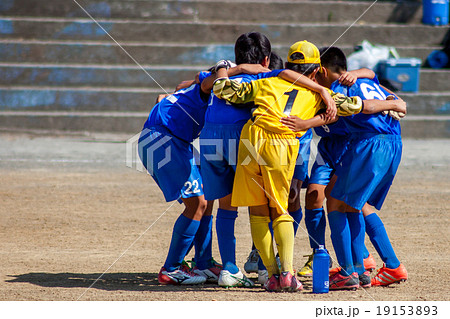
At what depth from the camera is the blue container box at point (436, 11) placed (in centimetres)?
1744

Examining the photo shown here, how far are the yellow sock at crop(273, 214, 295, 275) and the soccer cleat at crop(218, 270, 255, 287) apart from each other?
18.4 inches

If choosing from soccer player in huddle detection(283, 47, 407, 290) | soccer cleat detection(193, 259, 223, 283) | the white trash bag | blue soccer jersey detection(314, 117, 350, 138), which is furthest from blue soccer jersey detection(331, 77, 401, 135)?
the white trash bag

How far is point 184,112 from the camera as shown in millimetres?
5578

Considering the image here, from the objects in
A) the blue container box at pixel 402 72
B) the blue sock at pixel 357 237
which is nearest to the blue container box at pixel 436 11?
the blue container box at pixel 402 72

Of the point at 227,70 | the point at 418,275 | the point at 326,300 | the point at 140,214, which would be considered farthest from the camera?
the point at 140,214

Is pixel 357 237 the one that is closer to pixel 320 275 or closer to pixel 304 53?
pixel 320 275

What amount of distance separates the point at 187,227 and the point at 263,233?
71 cm

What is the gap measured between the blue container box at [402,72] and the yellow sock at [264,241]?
437 inches

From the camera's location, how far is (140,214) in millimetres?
8359

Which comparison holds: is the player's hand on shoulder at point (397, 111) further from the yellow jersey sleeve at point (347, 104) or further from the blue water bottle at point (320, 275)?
the blue water bottle at point (320, 275)

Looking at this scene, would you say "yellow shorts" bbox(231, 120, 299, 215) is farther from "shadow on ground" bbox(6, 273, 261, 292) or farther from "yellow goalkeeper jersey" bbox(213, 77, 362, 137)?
"shadow on ground" bbox(6, 273, 261, 292)

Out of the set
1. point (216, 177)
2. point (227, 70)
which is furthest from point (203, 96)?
point (216, 177)

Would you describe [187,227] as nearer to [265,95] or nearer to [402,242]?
[265,95]

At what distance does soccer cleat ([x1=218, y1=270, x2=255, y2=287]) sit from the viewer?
5354 mm
